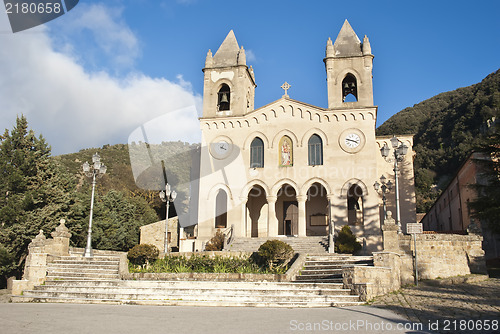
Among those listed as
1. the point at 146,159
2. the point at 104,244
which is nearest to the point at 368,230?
the point at 104,244

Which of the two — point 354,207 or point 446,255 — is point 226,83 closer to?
point 354,207

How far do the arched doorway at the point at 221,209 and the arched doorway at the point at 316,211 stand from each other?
5382 millimetres

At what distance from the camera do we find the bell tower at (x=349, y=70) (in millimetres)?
26781

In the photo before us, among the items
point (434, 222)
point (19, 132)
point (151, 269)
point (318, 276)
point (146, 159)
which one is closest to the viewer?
point (318, 276)

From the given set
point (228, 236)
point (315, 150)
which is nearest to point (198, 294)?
point (228, 236)

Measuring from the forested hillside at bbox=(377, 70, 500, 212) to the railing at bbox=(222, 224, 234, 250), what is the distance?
3633 cm

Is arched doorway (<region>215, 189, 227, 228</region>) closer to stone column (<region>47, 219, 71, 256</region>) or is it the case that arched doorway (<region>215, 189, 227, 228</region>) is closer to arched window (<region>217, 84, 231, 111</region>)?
arched window (<region>217, 84, 231, 111</region>)

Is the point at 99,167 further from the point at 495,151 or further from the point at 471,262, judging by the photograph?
the point at 495,151

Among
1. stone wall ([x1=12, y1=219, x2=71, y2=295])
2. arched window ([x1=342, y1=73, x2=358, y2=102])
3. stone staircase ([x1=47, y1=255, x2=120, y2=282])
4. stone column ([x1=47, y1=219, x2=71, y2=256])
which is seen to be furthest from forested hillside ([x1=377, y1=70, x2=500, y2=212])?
stone wall ([x1=12, y1=219, x2=71, y2=295])

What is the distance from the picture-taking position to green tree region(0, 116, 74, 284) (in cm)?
2306

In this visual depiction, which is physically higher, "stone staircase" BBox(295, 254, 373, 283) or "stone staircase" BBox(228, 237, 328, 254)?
"stone staircase" BBox(228, 237, 328, 254)

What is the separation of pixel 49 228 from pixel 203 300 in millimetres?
15963

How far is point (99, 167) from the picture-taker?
1770cm

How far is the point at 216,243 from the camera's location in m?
23.8
